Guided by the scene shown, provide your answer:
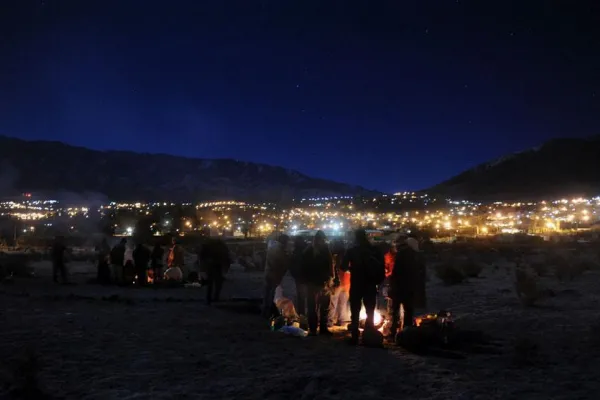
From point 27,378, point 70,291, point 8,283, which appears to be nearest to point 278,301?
point 27,378

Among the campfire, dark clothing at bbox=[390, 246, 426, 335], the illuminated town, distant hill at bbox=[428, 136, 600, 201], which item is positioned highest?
distant hill at bbox=[428, 136, 600, 201]

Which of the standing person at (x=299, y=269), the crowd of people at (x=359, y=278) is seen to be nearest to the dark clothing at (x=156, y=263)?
the standing person at (x=299, y=269)

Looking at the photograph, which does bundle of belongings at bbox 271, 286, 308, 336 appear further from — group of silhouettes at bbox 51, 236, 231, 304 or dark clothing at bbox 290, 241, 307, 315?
group of silhouettes at bbox 51, 236, 231, 304

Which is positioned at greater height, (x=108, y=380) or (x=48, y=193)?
(x=48, y=193)

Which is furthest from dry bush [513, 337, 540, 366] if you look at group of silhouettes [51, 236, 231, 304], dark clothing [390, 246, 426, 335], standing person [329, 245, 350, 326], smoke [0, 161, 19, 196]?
smoke [0, 161, 19, 196]

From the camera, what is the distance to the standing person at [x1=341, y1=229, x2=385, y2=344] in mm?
8734

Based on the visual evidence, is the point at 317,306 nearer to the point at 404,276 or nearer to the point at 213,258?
the point at 404,276

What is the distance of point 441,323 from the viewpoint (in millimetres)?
8812

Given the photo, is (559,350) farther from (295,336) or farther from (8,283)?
(8,283)

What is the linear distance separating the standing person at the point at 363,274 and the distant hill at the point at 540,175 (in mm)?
97355

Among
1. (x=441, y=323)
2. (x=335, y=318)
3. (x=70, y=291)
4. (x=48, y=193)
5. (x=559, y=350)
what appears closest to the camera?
(x=559, y=350)

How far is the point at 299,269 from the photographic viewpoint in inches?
379

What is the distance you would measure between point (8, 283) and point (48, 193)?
157936 mm

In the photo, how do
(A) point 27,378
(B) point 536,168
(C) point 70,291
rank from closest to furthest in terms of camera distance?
(A) point 27,378, (C) point 70,291, (B) point 536,168
